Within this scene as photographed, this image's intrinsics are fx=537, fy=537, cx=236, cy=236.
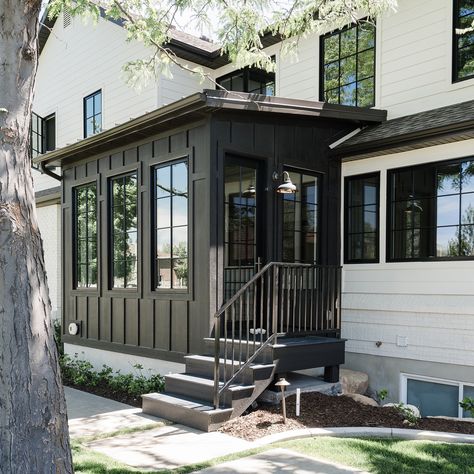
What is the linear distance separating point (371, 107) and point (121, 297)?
16.1 feet

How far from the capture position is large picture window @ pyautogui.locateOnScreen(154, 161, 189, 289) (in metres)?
7.27

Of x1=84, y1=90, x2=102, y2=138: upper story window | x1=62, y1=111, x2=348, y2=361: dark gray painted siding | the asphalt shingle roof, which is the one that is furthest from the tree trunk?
x1=84, y1=90, x2=102, y2=138: upper story window

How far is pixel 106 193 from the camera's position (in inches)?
346

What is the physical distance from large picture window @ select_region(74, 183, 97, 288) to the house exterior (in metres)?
0.38

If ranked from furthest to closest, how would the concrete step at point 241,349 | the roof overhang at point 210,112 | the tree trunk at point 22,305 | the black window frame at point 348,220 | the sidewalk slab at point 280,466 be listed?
the black window frame at point 348,220 → the roof overhang at point 210,112 → the concrete step at point 241,349 → the sidewalk slab at point 280,466 → the tree trunk at point 22,305

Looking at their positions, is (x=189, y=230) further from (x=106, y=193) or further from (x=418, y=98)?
(x=418, y=98)

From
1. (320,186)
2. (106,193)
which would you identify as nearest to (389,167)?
(320,186)

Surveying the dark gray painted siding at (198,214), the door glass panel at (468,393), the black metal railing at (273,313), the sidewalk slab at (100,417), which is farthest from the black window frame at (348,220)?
the sidewalk slab at (100,417)

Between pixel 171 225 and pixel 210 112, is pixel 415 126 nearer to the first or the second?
pixel 210 112

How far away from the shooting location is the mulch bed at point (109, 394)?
22.9 feet

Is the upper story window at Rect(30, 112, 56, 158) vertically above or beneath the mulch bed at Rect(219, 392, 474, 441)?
above

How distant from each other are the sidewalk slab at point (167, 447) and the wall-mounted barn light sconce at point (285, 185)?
318cm

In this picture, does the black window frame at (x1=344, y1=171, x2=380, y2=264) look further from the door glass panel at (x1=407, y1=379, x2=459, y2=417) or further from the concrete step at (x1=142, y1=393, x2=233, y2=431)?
the concrete step at (x1=142, y1=393, x2=233, y2=431)

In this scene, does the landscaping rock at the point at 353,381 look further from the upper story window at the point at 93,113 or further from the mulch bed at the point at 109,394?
the upper story window at the point at 93,113
